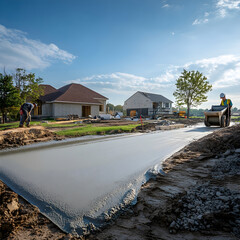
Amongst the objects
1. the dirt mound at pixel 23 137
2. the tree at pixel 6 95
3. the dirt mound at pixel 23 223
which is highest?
the tree at pixel 6 95

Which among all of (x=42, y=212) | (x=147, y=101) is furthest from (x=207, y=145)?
(x=147, y=101)

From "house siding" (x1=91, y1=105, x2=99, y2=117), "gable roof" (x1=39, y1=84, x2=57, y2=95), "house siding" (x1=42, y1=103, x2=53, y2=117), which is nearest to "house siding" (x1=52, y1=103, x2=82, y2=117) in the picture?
"house siding" (x1=42, y1=103, x2=53, y2=117)

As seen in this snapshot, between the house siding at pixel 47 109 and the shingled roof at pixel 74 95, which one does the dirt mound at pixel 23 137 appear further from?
the house siding at pixel 47 109

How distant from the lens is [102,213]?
7.69 ft

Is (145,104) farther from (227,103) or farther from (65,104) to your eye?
(227,103)

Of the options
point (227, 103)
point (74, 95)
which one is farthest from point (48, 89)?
point (227, 103)

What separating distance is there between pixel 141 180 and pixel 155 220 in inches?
50.0

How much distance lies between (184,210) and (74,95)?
2359cm

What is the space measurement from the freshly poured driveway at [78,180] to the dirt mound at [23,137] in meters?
1.44

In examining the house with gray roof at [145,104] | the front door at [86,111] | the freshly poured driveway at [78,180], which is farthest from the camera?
the house with gray roof at [145,104]

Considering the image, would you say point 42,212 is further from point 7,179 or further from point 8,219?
point 7,179

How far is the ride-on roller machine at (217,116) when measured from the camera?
1301 cm

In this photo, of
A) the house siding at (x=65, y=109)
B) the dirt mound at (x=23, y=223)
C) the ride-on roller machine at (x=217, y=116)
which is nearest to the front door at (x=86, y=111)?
the house siding at (x=65, y=109)

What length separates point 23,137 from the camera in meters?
7.44
